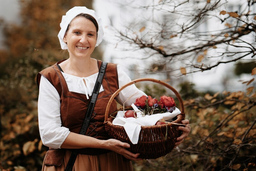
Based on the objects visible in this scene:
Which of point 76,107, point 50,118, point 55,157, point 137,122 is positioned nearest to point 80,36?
point 76,107

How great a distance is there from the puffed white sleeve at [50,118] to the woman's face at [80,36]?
1.02 ft

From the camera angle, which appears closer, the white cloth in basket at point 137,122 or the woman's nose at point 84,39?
the white cloth in basket at point 137,122

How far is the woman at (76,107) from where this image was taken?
1.87 m

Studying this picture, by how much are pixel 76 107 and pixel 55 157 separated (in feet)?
1.27

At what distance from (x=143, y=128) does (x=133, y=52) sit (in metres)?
1.75

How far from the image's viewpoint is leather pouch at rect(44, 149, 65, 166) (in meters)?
1.96

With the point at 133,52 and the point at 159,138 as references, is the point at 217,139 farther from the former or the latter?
the point at 159,138

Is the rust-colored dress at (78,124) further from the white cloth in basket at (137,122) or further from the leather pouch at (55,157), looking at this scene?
the white cloth in basket at (137,122)

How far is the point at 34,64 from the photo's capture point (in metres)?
4.63

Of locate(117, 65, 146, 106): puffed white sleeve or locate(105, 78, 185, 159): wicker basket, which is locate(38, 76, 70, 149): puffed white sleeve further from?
locate(117, 65, 146, 106): puffed white sleeve

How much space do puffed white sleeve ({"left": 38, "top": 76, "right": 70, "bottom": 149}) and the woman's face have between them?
1.02 ft

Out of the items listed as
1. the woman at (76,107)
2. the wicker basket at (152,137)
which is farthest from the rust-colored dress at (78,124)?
the wicker basket at (152,137)

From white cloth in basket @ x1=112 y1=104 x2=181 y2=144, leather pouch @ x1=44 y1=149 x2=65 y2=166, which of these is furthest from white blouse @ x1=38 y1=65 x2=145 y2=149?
white cloth in basket @ x1=112 y1=104 x2=181 y2=144

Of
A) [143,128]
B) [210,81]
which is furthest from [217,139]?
[210,81]
